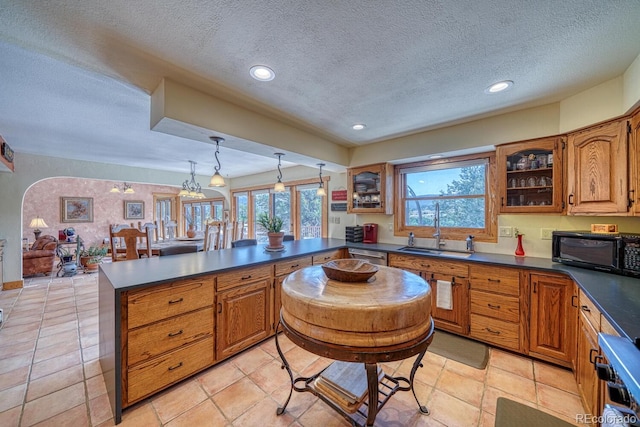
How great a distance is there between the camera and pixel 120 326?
158 cm

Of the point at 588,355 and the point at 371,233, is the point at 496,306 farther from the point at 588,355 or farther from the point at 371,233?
the point at 371,233

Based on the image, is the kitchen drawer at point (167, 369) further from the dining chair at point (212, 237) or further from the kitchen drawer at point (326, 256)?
the dining chair at point (212, 237)

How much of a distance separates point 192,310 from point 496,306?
9.22 feet

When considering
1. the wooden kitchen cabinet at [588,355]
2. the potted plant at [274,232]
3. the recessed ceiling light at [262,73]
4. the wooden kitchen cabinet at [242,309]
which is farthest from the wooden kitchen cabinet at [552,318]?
the recessed ceiling light at [262,73]

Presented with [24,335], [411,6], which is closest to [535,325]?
[411,6]

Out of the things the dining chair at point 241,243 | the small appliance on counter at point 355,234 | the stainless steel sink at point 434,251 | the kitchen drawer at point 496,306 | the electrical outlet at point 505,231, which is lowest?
the kitchen drawer at point 496,306

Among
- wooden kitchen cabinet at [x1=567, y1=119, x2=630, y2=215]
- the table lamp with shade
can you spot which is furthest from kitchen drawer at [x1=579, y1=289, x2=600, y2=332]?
the table lamp with shade

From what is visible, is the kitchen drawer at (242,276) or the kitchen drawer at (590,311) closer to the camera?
the kitchen drawer at (590,311)

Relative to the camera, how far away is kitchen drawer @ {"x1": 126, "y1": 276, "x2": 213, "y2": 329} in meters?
1.65

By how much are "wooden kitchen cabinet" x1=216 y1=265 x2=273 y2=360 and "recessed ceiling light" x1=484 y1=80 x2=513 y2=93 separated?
104 inches

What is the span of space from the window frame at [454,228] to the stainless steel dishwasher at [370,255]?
2.33ft

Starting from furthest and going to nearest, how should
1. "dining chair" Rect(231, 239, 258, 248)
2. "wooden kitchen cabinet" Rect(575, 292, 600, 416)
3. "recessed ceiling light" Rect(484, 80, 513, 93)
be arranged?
"dining chair" Rect(231, 239, 258, 248) → "recessed ceiling light" Rect(484, 80, 513, 93) → "wooden kitchen cabinet" Rect(575, 292, 600, 416)

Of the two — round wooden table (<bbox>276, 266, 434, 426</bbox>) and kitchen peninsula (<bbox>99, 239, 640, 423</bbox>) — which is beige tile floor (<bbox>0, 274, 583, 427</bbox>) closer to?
kitchen peninsula (<bbox>99, 239, 640, 423</bbox>)

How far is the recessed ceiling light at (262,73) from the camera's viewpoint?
178 centimetres
